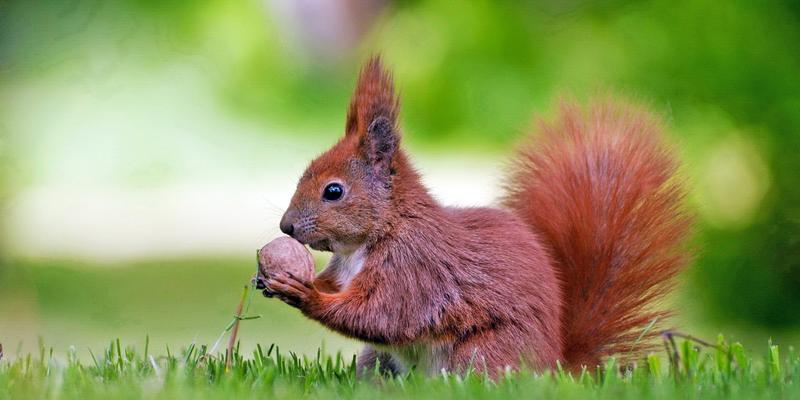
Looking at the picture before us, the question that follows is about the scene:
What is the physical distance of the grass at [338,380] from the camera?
229 centimetres

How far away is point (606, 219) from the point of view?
2918 millimetres

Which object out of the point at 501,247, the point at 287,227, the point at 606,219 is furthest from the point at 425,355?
the point at 606,219

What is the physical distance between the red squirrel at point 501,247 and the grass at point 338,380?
96mm

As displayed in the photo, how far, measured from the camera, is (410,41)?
7.25 m

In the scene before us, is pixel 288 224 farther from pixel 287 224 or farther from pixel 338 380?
pixel 338 380

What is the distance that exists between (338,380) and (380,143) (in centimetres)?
56

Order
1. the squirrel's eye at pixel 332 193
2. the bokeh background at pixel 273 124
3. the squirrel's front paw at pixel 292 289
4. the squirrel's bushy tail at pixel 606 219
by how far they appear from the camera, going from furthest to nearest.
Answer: the bokeh background at pixel 273 124 → the squirrel's bushy tail at pixel 606 219 → the squirrel's eye at pixel 332 193 → the squirrel's front paw at pixel 292 289

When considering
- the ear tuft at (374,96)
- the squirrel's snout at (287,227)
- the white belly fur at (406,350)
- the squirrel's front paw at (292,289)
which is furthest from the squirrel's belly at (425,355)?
the ear tuft at (374,96)

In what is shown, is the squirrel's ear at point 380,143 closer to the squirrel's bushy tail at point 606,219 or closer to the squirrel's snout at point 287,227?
the squirrel's snout at point 287,227

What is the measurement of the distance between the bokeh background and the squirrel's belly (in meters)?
2.29

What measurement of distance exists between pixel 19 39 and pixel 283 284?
5.94 m

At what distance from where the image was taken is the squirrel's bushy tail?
2.85m

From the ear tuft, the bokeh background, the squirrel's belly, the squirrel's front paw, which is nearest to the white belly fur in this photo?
the squirrel's belly

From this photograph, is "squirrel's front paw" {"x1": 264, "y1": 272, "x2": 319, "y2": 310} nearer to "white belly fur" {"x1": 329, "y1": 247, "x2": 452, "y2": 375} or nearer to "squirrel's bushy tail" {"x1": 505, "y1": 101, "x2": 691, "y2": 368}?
"white belly fur" {"x1": 329, "y1": 247, "x2": 452, "y2": 375}
